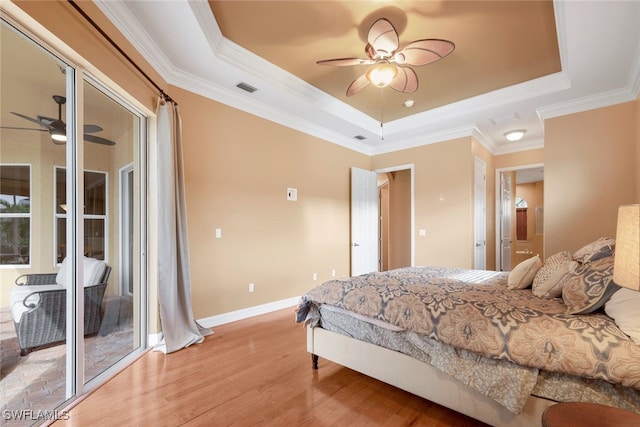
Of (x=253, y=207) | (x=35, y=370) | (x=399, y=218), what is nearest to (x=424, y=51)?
(x=253, y=207)

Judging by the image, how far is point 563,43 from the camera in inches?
101

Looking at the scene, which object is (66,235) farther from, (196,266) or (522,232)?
(522,232)

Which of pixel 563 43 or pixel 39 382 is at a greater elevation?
pixel 563 43

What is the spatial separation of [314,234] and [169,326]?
2457 mm

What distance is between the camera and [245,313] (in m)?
3.67

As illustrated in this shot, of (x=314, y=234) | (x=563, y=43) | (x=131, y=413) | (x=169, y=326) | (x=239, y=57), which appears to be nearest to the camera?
(x=131, y=413)

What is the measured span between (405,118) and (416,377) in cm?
394

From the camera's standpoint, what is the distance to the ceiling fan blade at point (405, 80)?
2.73 m

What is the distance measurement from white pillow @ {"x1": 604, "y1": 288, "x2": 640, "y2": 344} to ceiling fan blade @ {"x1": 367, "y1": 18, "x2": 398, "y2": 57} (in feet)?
7.43

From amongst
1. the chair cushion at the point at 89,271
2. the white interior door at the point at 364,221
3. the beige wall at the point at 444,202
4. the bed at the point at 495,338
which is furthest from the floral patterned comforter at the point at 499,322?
the white interior door at the point at 364,221

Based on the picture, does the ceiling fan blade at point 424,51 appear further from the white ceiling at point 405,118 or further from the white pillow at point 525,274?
the white pillow at point 525,274

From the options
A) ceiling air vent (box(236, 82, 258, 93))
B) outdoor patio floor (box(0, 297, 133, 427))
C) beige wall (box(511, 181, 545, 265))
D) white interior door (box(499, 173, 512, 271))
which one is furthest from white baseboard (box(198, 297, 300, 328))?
beige wall (box(511, 181, 545, 265))

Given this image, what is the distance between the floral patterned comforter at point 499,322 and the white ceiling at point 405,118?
7.31ft

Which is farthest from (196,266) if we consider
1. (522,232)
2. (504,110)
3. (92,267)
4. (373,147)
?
(522,232)
